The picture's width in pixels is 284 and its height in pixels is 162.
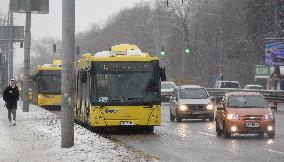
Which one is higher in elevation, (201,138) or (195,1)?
(195,1)

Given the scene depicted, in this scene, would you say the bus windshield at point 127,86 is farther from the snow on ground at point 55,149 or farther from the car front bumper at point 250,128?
the car front bumper at point 250,128

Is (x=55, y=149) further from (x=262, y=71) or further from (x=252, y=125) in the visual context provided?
(x=262, y=71)

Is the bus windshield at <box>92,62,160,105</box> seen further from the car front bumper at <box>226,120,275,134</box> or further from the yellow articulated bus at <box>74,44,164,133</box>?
the car front bumper at <box>226,120,275,134</box>

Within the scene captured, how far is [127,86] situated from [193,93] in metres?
11.9

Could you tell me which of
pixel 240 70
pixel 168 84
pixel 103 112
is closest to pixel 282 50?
pixel 168 84

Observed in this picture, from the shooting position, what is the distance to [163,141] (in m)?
24.9

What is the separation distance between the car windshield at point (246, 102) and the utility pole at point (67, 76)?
25.4 ft

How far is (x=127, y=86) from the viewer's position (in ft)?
94.9

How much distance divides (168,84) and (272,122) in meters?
44.3

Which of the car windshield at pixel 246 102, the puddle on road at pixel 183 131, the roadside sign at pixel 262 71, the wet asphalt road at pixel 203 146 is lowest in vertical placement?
the roadside sign at pixel 262 71

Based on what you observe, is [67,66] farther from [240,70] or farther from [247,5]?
[240,70]

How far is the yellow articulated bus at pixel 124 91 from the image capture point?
1131 inches

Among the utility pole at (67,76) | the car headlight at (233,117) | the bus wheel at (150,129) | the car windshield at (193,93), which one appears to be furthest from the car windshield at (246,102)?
the car windshield at (193,93)

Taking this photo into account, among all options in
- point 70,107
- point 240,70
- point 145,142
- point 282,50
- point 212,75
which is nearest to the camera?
point 70,107
